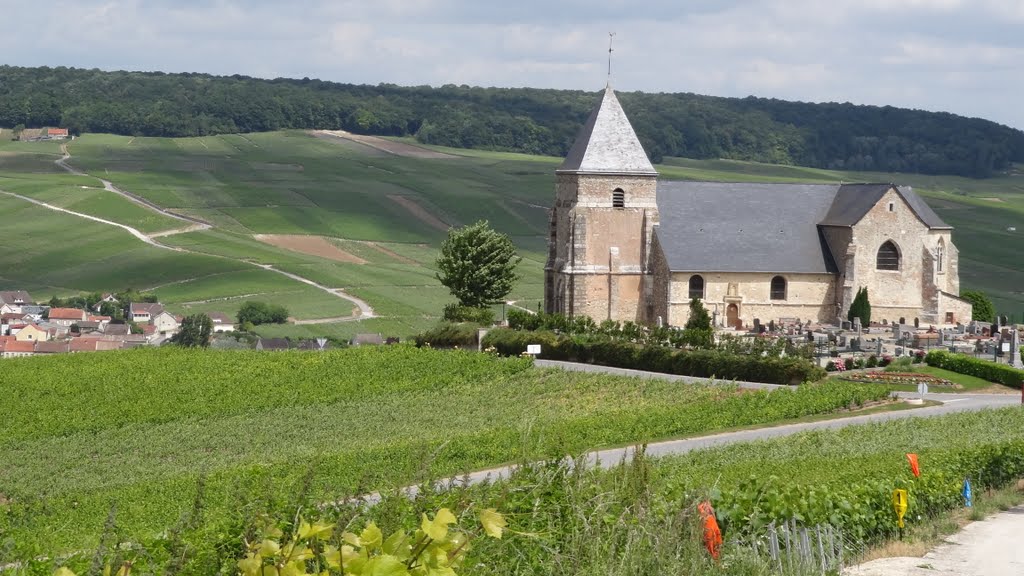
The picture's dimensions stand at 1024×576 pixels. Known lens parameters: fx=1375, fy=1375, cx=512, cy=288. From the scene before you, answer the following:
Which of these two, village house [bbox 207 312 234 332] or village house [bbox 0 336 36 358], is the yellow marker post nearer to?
village house [bbox 0 336 36 358]

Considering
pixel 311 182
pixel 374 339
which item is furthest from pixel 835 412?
pixel 311 182

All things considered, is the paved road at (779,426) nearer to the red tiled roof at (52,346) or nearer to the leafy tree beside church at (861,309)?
the leafy tree beside church at (861,309)

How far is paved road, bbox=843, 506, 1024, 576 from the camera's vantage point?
1680cm

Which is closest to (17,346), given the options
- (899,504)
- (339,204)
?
(339,204)

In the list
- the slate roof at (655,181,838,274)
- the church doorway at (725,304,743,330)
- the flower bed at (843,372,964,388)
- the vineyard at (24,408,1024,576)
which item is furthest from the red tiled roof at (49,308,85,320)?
the vineyard at (24,408,1024,576)

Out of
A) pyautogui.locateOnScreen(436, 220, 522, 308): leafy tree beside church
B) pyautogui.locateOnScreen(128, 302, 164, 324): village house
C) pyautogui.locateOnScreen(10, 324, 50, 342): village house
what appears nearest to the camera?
pyautogui.locateOnScreen(436, 220, 522, 308): leafy tree beside church

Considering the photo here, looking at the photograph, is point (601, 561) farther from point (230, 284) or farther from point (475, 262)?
point (230, 284)

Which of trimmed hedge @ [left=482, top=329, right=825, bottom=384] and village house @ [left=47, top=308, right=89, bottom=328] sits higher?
trimmed hedge @ [left=482, top=329, right=825, bottom=384]

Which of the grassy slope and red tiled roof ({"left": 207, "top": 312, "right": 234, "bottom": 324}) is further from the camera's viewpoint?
the grassy slope

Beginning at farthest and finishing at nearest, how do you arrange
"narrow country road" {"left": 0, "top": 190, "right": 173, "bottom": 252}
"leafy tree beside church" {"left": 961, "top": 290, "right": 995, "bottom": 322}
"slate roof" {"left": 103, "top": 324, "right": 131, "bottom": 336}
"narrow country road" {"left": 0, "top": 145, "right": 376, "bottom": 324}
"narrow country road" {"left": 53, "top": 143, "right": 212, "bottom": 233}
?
"narrow country road" {"left": 53, "top": 143, "right": 212, "bottom": 233} → "narrow country road" {"left": 0, "top": 190, "right": 173, "bottom": 252} → "narrow country road" {"left": 0, "top": 145, "right": 376, "bottom": 324} → "slate roof" {"left": 103, "top": 324, "right": 131, "bottom": 336} → "leafy tree beside church" {"left": 961, "top": 290, "right": 995, "bottom": 322}

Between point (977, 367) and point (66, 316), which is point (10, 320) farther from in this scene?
point (977, 367)

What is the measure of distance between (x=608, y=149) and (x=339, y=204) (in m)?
76.0

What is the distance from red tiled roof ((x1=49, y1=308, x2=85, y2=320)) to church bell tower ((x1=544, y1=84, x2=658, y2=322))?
44.5 meters

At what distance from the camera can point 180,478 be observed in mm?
29281
